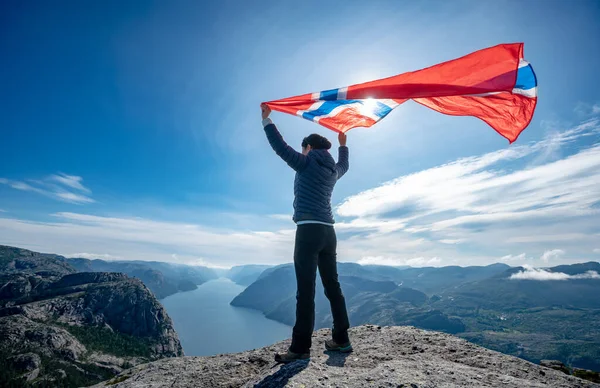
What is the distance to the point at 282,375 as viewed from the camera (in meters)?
4.27

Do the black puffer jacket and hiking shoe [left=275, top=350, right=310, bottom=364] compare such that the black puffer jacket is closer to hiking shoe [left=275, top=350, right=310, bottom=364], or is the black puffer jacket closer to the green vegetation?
hiking shoe [left=275, top=350, right=310, bottom=364]

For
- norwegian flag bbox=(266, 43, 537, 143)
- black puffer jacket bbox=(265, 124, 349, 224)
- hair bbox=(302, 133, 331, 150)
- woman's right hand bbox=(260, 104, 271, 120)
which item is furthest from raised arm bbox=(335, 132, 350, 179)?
woman's right hand bbox=(260, 104, 271, 120)

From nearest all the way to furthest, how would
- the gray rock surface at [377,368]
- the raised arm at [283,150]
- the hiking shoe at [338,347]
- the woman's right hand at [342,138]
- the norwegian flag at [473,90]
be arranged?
1. the gray rock surface at [377,368]
2. the raised arm at [283,150]
3. the hiking shoe at [338,347]
4. the norwegian flag at [473,90]
5. the woman's right hand at [342,138]

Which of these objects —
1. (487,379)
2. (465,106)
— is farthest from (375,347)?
(465,106)

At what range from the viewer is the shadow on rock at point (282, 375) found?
404 centimetres

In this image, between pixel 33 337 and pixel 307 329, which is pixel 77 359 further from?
pixel 307 329

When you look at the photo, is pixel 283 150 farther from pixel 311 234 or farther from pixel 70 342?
pixel 70 342

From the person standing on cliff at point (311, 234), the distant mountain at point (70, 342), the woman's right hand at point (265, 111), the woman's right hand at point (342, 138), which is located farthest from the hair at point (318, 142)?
the distant mountain at point (70, 342)

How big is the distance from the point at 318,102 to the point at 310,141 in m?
2.25

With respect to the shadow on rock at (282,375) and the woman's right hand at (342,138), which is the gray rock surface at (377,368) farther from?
the woman's right hand at (342,138)

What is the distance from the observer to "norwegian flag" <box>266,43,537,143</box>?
6320 mm

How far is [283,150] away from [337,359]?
4140 millimetres

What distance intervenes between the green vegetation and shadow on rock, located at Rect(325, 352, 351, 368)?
20490 centimetres

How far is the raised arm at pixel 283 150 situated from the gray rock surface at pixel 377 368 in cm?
350
